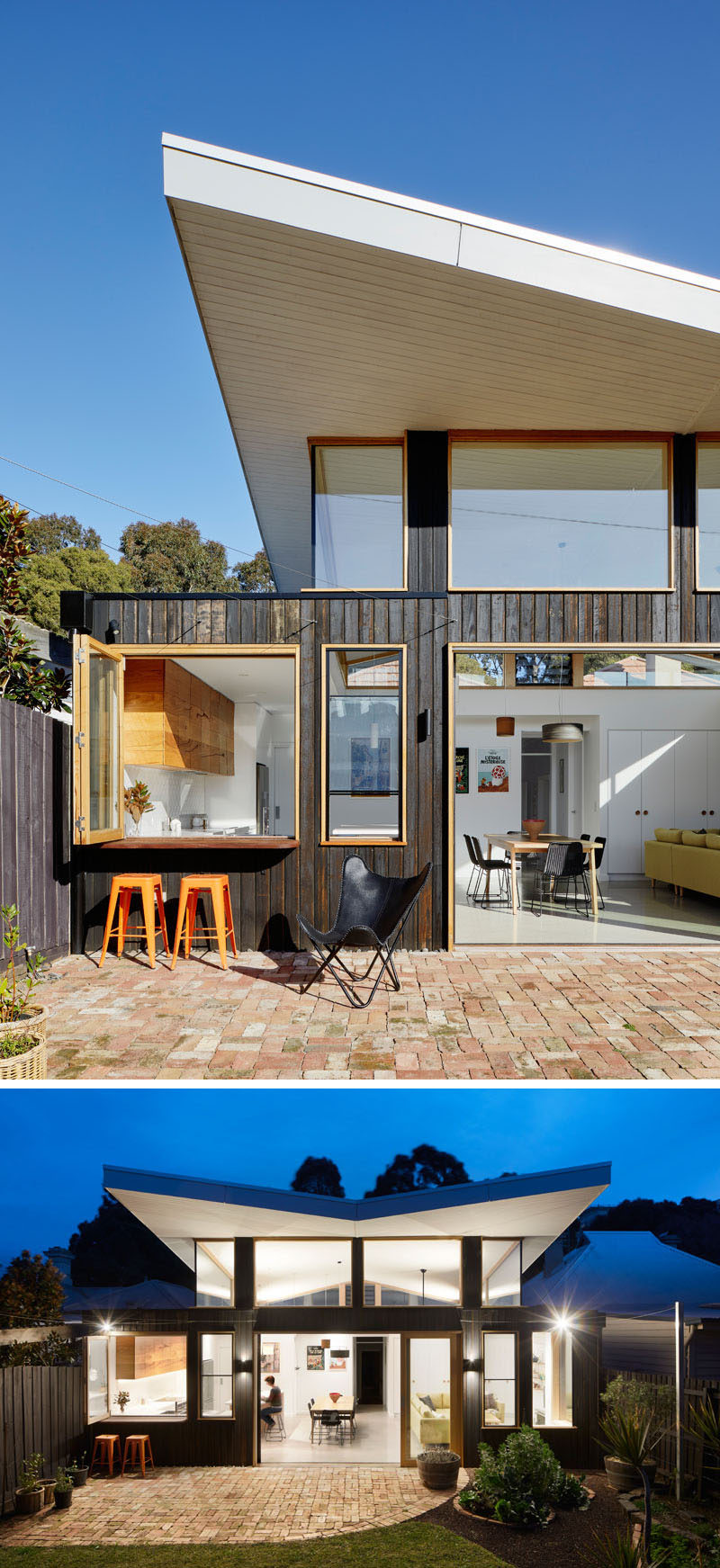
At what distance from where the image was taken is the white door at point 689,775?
13438mm

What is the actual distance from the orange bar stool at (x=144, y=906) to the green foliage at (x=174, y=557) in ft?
75.9

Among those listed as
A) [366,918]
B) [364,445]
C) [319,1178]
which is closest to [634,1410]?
[319,1178]

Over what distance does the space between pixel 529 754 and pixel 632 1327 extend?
1232 centimetres

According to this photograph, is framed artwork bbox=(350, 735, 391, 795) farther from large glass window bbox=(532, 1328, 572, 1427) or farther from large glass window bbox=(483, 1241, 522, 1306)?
large glass window bbox=(532, 1328, 572, 1427)

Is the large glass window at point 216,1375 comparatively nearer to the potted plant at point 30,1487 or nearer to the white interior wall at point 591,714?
the potted plant at point 30,1487

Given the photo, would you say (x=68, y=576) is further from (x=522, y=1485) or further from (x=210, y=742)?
(x=522, y=1485)

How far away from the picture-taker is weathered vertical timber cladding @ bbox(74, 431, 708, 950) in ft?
23.0

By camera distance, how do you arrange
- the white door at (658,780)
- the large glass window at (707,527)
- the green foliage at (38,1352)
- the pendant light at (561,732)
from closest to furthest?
1. the green foliage at (38,1352)
2. the large glass window at (707,527)
3. the pendant light at (561,732)
4. the white door at (658,780)

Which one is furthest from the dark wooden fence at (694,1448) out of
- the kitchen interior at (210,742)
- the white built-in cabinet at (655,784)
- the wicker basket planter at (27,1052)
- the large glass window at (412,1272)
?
the white built-in cabinet at (655,784)

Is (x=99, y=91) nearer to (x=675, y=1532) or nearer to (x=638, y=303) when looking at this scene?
(x=638, y=303)

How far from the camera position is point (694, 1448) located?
3.33 metres

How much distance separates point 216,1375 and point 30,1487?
0.91m

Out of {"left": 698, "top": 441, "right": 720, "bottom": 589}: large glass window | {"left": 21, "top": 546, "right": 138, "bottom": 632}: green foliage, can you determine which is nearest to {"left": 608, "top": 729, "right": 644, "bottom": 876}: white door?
{"left": 698, "top": 441, "right": 720, "bottom": 589}: large glass window

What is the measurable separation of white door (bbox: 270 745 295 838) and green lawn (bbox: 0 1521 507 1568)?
34.9 ft
